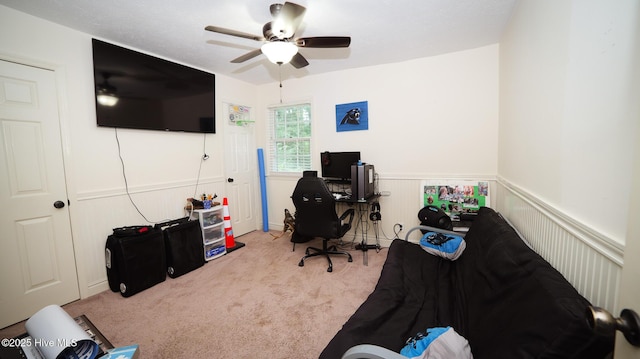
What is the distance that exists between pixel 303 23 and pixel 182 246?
9.07 feet

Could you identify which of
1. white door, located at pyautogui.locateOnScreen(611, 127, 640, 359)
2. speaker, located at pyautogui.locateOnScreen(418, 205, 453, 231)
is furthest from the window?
white door, located at pyautogui.locateOnScreen(611, 127, 640, 359)

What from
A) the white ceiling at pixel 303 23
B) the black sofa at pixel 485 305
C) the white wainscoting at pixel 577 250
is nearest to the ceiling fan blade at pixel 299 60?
the white ceiling at pixel 303 23

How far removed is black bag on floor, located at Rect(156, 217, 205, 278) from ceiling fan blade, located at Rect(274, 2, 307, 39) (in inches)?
94.5

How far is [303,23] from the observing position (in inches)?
90.0

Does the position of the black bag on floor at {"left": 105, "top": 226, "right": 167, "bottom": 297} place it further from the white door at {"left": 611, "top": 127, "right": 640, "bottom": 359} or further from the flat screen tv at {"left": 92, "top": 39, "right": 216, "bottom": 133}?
the white door at {"left": 611, "top": 127, "right": 640, "bottom": 359}

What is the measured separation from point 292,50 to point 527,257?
212 centimetres

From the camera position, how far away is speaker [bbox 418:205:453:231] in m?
2.60

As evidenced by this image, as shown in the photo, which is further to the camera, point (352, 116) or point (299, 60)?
point (352, 116)

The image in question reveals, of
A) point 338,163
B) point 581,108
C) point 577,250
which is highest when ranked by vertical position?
point 581,108

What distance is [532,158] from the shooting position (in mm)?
1610

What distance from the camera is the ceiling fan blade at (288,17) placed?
1619mm

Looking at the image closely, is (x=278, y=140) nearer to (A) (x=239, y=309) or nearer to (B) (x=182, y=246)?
(B) (x=182, y=246)

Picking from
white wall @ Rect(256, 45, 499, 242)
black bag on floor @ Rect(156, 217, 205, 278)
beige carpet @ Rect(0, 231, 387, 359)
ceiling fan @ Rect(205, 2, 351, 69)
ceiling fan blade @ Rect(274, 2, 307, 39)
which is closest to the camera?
ceiling fan blade @ Rect(274, 2, 307, 39)

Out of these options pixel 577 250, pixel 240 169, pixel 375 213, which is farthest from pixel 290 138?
pixel 577 250
